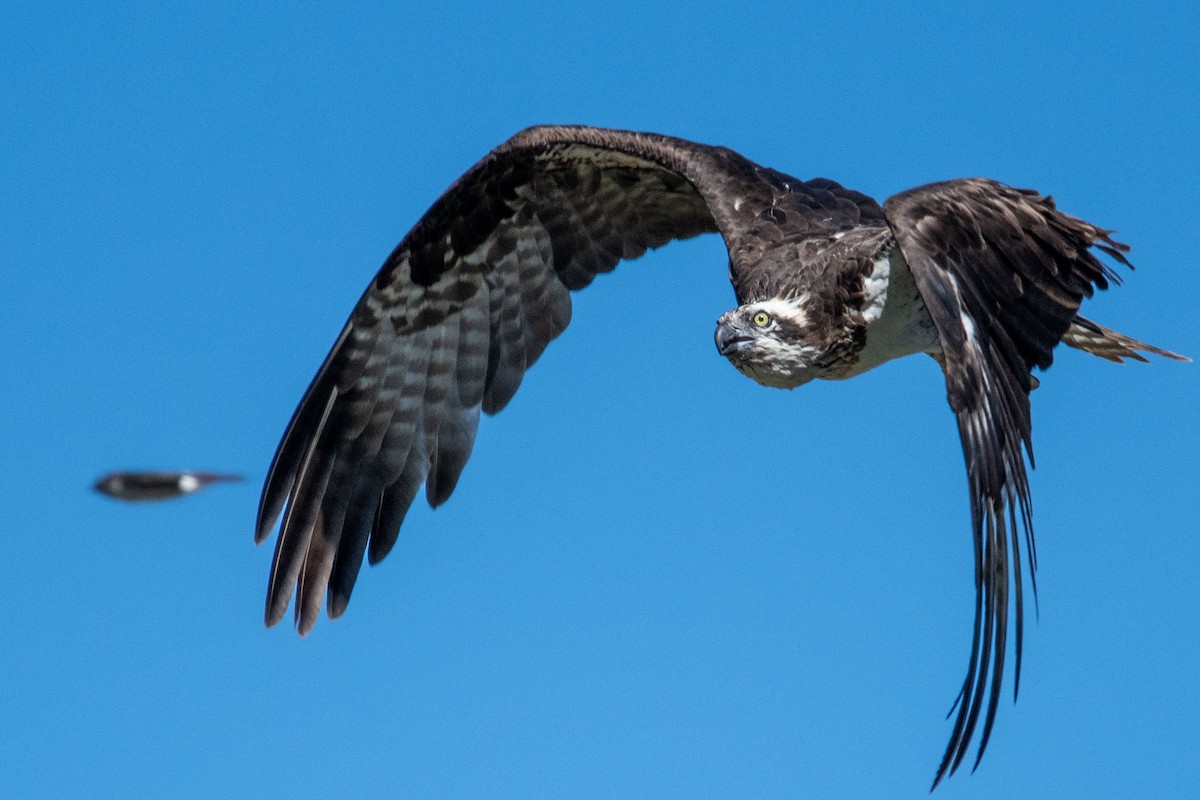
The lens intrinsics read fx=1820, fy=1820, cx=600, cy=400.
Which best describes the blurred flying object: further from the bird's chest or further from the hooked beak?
the bird's chest

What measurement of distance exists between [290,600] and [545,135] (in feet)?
9.65

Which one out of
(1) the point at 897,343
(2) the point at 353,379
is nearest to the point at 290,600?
(2) the point at 353,379

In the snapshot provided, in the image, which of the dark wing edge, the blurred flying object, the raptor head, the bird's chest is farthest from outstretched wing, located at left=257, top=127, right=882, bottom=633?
the blurred flying object

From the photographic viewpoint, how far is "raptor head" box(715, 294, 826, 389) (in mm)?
8578

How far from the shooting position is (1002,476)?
711cm

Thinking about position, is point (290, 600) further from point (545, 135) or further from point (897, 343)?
point (897, 343)

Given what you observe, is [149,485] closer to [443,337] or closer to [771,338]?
[771,338]

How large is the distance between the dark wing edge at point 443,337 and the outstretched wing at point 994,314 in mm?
2530

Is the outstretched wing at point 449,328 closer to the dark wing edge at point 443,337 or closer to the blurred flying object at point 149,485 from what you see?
the dark wing edge at point 443,337

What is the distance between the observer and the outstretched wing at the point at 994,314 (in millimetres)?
6844

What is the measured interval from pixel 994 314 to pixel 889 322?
1158 mm

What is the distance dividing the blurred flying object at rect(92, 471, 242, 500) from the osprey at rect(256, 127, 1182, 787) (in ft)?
9.62

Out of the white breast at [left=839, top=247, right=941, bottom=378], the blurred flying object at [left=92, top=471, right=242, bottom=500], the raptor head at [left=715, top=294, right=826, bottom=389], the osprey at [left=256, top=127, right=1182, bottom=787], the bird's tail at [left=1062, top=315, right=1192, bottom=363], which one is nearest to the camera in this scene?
the blurred flying object at [left=92, top=471, right=242, bottom=500]

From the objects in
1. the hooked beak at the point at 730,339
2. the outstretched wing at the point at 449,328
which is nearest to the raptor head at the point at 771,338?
the hooked beak at the point at 730,339
